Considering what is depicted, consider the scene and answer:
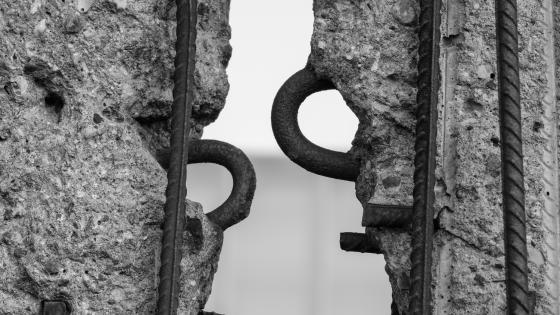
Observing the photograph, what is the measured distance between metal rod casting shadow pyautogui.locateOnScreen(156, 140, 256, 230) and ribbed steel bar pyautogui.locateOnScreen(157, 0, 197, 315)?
156 mm

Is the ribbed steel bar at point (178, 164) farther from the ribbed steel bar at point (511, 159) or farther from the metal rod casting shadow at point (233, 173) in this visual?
the ribbed steel bar at point (511, 159)

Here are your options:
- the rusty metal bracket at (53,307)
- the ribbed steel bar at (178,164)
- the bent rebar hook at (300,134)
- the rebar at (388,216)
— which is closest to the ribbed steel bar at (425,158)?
the rebar at (388,216)

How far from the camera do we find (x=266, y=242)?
18.8 feet

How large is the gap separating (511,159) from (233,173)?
0.46m

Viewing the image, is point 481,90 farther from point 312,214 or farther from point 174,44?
point 312,214

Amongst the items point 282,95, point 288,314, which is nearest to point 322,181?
point 288,314

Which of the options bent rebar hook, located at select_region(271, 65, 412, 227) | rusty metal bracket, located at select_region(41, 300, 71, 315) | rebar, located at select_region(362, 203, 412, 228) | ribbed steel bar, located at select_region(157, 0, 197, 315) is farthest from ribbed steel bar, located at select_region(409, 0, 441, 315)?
rusty metal bracket, located at select_region(41, 300, 71, 315)

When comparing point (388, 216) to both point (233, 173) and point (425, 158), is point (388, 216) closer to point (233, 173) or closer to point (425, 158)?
point (425, 158)

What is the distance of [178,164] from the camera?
153 centimetres

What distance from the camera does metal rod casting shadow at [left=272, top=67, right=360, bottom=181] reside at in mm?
1734

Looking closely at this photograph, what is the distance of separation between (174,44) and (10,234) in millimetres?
394

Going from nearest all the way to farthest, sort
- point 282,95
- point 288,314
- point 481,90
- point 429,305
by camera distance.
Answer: point 429,305 < point 481,90 < point 282,95 < point 288,314

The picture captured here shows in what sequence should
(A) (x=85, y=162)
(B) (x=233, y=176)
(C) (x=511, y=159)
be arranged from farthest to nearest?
1. (B) (x=233, y=176)
2. (A) (x=85, y=162)
3. (C) (x=511, y=159)

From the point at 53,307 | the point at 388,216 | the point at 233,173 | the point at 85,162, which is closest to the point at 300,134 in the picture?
the point at 233,173
